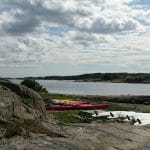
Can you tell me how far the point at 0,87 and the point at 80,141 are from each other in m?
4.48

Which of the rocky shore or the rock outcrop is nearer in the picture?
the rocky shore

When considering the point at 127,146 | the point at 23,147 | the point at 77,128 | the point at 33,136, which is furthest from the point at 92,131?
the point at 23,147

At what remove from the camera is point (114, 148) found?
17.0m

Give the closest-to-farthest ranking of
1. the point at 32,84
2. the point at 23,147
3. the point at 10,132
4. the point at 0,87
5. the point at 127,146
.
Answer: the point at 23,147
the point at 10,132
the point at 127,146
the point at 0,87
the point at 32,84

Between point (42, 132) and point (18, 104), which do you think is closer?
point (42, 132)

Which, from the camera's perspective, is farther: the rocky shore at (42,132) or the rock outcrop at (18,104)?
the rock outcrop at (18,104)

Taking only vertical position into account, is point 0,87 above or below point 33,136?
above

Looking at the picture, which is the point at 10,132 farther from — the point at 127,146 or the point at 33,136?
the point at 127,146

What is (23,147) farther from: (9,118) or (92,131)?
(92,131)

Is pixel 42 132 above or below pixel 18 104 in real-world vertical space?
below

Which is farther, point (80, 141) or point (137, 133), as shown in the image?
point (137, 133)

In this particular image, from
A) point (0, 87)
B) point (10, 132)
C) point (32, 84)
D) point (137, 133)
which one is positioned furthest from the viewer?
point (32, 84)

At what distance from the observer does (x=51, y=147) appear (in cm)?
1545

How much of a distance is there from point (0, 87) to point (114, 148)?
5.58 metres
